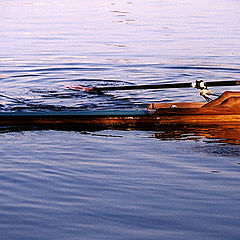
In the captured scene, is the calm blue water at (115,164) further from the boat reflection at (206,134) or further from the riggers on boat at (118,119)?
the riggers on boat at (118,119)

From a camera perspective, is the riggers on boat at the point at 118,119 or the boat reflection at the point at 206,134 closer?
the boat reflection at the point at 206,134

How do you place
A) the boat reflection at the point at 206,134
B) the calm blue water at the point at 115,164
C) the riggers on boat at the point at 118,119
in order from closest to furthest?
the calm blue water at the point at 115,164 < the boat reflection at the point at 206,134 < the riggers on boat at the point at 118,119

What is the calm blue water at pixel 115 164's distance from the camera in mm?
5535

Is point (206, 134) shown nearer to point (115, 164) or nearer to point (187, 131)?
point (187, 131)

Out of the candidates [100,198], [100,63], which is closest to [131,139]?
[100,198]

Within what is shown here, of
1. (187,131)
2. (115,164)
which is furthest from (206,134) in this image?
(115,164)

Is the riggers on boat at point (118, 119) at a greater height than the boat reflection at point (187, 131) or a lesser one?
greater

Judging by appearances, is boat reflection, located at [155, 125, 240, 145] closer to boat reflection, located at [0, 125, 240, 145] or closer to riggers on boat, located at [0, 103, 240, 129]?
boat reflection, located at [0, 125, 240, 145]

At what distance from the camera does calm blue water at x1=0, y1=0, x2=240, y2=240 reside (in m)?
5.54

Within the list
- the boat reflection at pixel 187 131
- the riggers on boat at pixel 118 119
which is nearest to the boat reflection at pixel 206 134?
the boat reflection at pixel 187 131

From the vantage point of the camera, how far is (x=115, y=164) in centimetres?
741

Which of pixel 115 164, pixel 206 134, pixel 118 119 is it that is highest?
pixel 118 119

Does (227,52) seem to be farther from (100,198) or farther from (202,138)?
(100,198)

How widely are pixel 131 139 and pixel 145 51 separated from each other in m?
10.7
